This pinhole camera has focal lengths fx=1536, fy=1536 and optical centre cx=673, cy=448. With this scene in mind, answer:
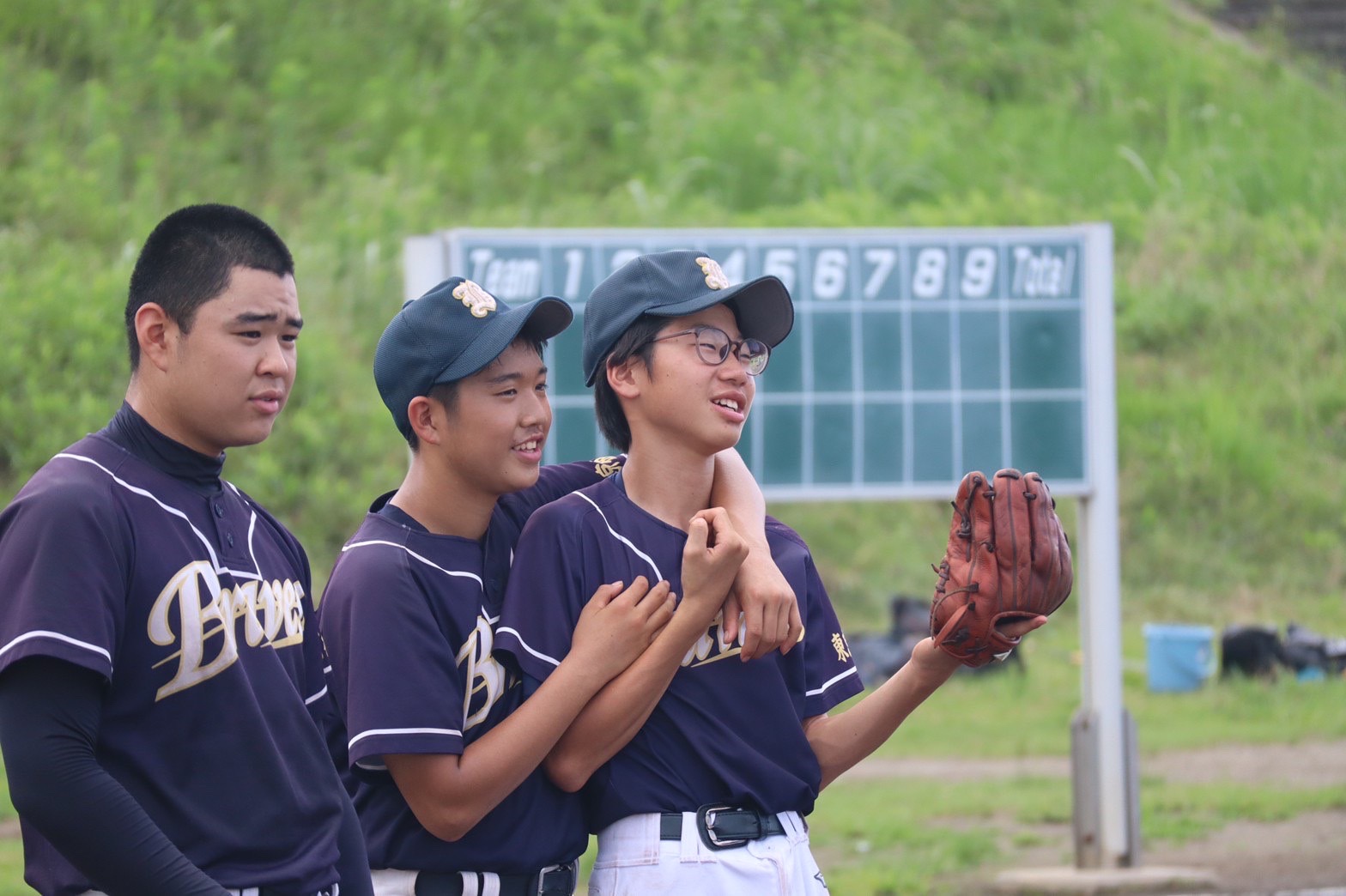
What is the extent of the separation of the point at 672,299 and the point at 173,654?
1.01 metres

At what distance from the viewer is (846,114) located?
14.6m

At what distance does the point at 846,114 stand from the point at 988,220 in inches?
87.4

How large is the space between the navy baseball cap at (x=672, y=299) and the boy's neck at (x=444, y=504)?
32 centimetres

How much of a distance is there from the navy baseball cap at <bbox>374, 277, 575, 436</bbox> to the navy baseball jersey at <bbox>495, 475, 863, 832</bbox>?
Answer: 0.94 ft

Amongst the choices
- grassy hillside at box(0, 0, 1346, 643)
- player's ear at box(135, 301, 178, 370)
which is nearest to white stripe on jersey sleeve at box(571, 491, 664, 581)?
player's ear at box(135, 301, 178, 370)

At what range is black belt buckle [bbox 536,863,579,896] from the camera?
246 centimetres

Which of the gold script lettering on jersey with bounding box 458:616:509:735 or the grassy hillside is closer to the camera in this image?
the gold script lettering on jersey with bounding box 458:616:509:735

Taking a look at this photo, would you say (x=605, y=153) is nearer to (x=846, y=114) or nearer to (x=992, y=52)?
(x=846, y=114)

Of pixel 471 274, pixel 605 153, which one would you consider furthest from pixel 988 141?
pixel 471 274

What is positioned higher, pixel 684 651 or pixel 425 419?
pixel 425 419

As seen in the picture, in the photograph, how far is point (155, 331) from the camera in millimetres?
2219

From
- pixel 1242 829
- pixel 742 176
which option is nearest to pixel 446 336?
pixel 1242 829

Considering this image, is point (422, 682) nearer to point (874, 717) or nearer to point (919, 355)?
point (874, 717)

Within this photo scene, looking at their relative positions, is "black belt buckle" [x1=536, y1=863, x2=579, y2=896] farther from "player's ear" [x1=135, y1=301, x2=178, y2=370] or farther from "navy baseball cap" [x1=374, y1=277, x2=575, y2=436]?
"player's ear" [x1=135, y1=301, x2=178, y2=370]
